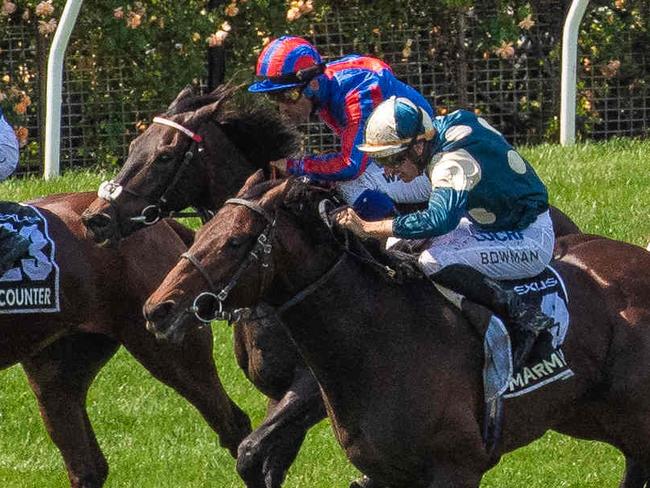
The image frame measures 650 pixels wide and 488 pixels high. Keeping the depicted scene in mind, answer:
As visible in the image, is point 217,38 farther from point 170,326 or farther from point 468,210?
point 170,326

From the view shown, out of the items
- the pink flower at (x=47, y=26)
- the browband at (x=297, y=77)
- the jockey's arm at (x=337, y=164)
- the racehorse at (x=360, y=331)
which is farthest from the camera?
the pink flower at (x=47, y=26)

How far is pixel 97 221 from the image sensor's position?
A: 6789 mm

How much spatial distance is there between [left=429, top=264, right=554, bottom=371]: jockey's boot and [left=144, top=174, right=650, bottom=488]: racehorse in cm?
8

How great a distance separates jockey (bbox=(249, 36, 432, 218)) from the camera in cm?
650

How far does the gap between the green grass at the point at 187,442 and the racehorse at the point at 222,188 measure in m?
1.08

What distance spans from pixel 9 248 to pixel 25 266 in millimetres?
112

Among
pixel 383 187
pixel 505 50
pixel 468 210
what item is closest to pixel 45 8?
pixel 505 50

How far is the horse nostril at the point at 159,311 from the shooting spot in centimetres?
519

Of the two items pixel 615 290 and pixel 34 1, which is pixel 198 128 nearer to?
pixel 615 290

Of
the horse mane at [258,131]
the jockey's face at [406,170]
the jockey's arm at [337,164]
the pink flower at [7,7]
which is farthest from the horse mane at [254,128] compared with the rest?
the pink flower at [7,7]

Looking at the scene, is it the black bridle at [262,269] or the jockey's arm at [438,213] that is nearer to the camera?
the black bridle at [262,269]

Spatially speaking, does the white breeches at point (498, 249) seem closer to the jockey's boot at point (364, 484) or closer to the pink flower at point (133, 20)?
the jockey's boot at point (364, 484)

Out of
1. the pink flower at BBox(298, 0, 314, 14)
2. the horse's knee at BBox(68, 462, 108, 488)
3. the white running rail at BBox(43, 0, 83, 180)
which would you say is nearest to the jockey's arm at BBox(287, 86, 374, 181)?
the horse's knee at BBox(68, 462, 108, 488)

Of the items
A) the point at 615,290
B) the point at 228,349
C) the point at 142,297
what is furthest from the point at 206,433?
the point at 615,290
